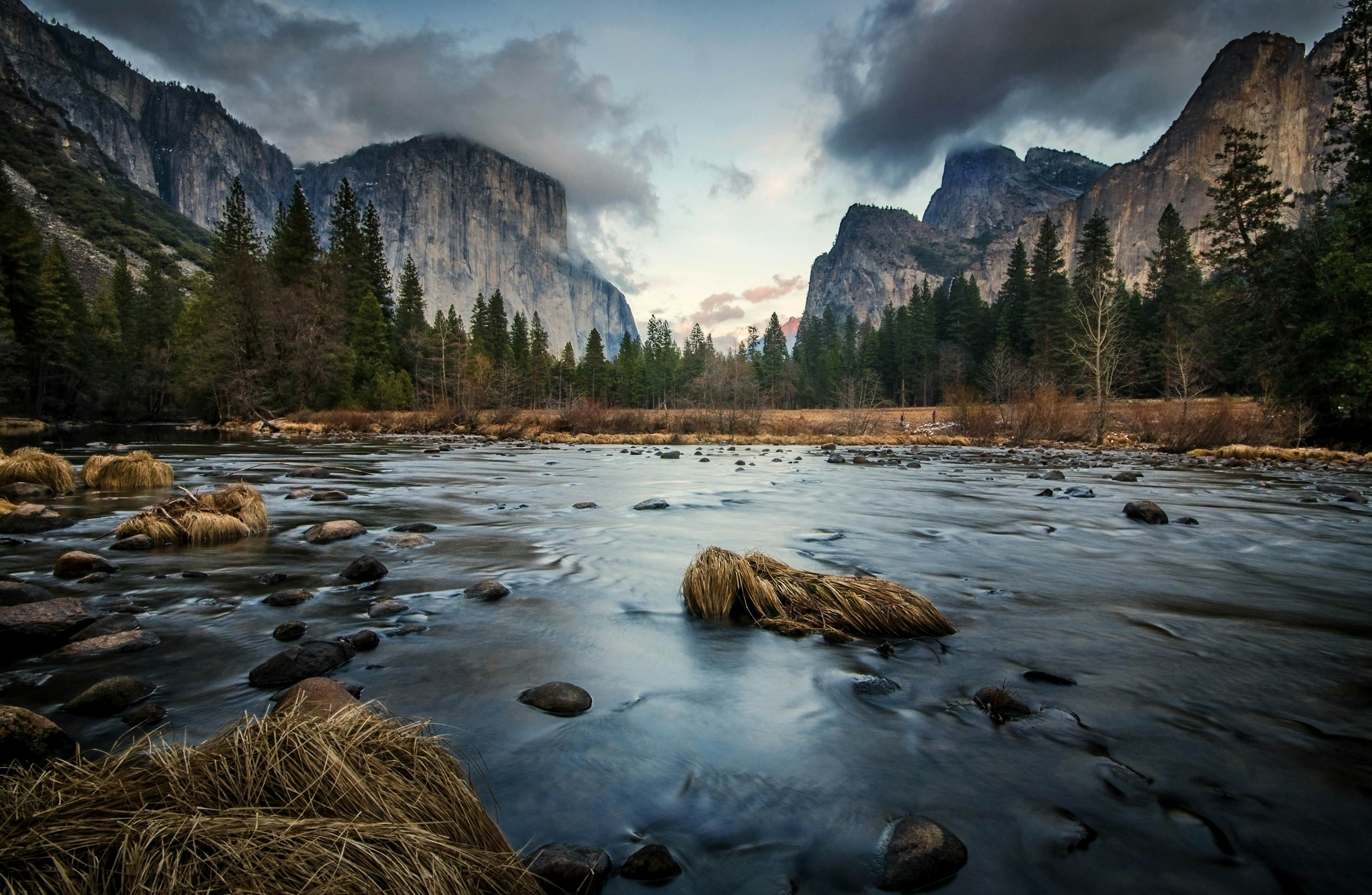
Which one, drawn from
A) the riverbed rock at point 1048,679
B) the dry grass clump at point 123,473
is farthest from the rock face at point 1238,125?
the riverbed rock at point 1048,679

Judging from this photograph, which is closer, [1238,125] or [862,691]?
[862,691]

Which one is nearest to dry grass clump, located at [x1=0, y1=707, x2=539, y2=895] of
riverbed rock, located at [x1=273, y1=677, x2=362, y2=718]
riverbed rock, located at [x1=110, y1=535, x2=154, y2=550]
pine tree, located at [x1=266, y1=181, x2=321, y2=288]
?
riverbed rock, located at [x1=273, y1=677, x2=362, y2=718]

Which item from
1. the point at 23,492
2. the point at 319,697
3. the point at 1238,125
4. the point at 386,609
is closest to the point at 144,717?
the point at 319,697

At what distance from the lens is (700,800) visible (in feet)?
9.33

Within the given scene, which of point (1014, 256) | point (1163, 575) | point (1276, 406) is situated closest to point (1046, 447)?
point (1276, 406)

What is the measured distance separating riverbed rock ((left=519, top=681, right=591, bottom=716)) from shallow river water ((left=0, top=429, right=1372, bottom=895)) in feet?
0.26

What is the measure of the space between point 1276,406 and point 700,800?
110 ft

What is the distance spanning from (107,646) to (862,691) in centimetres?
538

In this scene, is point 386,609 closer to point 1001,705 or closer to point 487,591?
point 487,591

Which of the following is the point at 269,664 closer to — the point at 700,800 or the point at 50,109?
the point at 700,800

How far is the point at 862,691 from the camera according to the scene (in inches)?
157

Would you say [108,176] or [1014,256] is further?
[108,176]

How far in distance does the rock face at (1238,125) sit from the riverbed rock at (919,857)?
639 ft

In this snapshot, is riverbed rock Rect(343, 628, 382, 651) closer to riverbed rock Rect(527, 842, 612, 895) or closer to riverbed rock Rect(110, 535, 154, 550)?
riverbed rock Rect(527, 842, 612, 895)
